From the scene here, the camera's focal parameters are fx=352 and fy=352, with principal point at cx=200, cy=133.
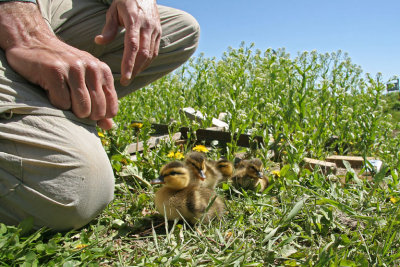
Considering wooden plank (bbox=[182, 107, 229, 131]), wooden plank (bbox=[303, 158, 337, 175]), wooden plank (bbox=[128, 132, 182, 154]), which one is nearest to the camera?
wooden plank (bbox=[303, 158, 337, 175])

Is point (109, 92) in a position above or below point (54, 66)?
below

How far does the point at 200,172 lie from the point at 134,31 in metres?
1.15

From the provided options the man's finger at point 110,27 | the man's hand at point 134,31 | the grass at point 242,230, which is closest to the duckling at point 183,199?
the grass at point 242,230

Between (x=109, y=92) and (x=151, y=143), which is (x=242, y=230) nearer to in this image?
(x=109, y=92)

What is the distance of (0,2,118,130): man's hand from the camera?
2.02 m

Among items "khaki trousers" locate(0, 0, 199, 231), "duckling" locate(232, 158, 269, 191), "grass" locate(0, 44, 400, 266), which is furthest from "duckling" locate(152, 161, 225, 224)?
"duckling" locate(232, 158, 269, 191)

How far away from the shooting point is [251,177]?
114 inches

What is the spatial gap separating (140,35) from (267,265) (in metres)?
1.79

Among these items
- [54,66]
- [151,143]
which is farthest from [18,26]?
[151,143]

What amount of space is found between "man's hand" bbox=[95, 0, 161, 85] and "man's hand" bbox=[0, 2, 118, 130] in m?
0.30

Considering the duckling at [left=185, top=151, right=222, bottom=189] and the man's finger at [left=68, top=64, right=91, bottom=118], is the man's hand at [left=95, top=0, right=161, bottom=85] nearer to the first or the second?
the man's finger at [left=68, top=64, right=91, bottom=118]

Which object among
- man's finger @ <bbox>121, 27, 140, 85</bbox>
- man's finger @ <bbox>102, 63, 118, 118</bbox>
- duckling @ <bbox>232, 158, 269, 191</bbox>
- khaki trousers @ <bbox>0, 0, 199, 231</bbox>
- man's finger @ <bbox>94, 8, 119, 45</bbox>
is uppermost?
man's finger @ <bbox>94, 8, 119, 45</bbox>

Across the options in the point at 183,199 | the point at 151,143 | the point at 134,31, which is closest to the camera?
the point at 183,199

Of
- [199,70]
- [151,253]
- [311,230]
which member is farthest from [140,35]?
[199,70]
